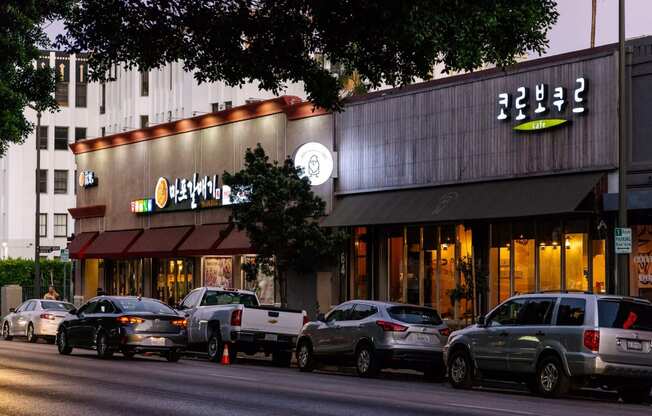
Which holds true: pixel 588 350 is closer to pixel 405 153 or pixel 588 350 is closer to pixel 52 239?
pixel 405 153

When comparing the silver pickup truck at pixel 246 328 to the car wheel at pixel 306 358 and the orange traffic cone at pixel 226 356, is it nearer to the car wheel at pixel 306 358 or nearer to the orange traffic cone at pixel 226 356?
the orange traffic cone at pixel 226 356

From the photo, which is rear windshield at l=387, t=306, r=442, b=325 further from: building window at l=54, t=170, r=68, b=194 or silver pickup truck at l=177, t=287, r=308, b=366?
building window at l=54, t=170, r=68, b=194

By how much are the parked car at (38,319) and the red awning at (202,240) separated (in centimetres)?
614

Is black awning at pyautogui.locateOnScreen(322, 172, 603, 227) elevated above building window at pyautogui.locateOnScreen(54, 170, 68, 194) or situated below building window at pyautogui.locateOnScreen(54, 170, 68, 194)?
below

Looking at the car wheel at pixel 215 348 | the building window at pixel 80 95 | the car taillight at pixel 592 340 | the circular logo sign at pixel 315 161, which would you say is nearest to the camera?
the car taillight at pixel 592 340

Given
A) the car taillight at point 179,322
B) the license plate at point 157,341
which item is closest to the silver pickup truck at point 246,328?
the car taillight at point 179,322

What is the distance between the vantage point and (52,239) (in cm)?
9175

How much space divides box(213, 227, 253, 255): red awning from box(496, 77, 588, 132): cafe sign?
1226 cm

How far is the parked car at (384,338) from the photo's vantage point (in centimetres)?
2591

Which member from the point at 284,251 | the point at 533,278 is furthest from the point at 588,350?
the point at 284,251

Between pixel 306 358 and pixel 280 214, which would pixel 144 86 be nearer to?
pixel 280 214

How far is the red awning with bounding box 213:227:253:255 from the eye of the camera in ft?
141

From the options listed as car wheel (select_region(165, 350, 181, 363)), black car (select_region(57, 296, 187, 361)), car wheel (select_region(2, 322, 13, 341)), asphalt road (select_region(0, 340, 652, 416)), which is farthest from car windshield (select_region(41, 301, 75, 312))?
asphalt road (select_region(0, 340, 652, 416))

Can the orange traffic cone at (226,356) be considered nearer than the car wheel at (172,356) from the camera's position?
Yes
